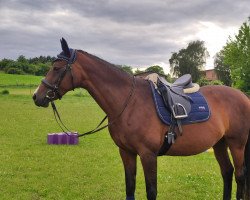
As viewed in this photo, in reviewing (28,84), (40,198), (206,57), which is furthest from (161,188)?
(206,57)

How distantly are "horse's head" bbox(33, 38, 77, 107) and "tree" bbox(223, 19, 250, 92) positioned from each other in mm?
39088

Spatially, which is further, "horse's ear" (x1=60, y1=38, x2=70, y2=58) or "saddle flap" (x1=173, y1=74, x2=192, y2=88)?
"saddle flap" (x1=173, y1=74, x2=192, y2=88)

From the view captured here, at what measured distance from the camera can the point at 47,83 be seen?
4.60 m

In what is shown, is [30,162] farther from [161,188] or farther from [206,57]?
[206,57]

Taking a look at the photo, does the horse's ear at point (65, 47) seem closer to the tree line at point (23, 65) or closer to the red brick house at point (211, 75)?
the tree line at point (23, 65)

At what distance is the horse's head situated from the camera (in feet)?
15.1

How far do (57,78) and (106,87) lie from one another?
0.70m

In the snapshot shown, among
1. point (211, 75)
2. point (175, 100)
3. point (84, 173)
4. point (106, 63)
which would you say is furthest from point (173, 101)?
point (211, 75)

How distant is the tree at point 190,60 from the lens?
78125 mm

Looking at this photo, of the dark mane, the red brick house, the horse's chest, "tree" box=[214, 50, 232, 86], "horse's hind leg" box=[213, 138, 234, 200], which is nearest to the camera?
the horse's chest

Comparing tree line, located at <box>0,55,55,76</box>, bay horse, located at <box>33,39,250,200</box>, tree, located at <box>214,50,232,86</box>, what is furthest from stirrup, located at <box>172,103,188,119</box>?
tree, located at <box>214,50,232,86</box>

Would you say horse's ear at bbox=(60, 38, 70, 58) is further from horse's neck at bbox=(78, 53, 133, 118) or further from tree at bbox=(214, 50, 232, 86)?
tree at bbox=(214, 50, 232, 86)

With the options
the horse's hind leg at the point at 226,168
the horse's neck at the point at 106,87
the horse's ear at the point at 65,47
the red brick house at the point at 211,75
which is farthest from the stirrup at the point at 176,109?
the red brick house at the point at 211,75

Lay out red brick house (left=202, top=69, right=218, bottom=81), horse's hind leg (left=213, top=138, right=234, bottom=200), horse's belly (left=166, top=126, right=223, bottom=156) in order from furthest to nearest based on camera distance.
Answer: red brick house (left=202, top=69, right=218, bottom=81)
horse's hind leg (left=213, top=138, right=234, bottom=200)
horse's belly (left=166, top=126, right=223, bottom=156)
